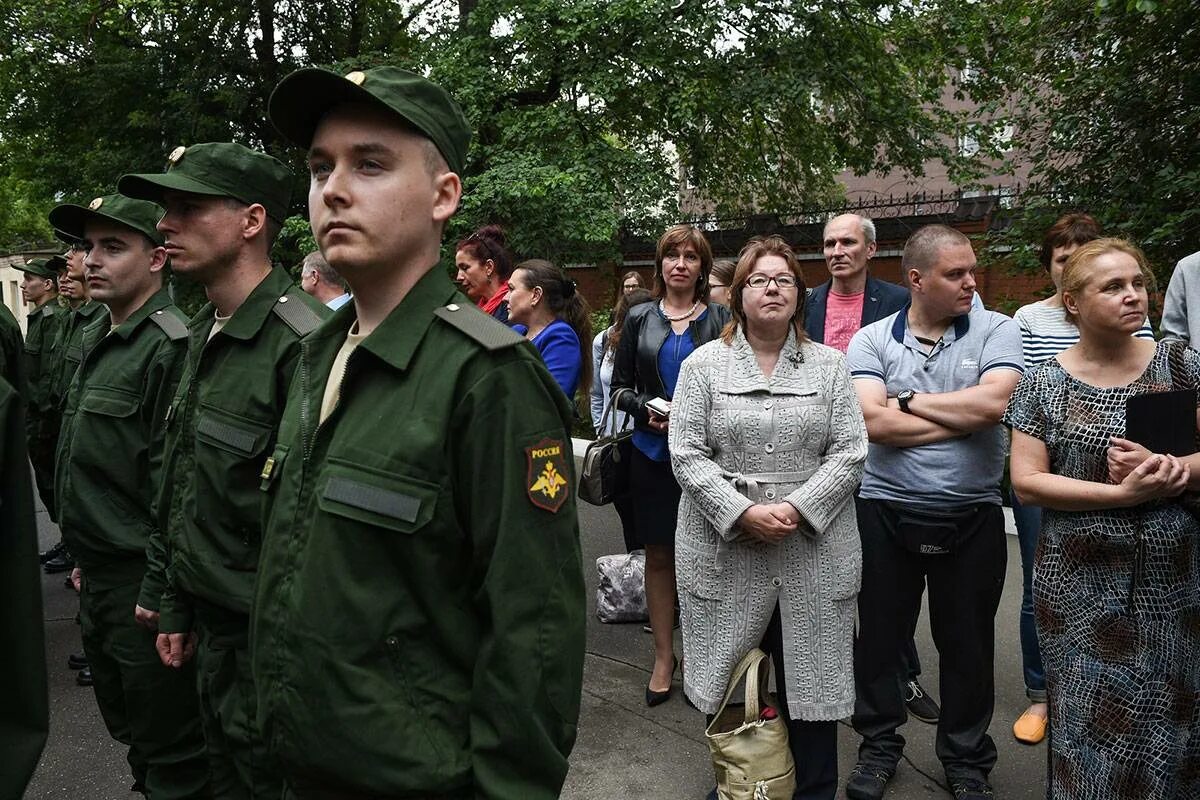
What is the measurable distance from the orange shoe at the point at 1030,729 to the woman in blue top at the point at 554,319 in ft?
8.37

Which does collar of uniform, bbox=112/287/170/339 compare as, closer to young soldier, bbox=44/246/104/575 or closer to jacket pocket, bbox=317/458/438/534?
young soldier, bbox=44/246/104/575

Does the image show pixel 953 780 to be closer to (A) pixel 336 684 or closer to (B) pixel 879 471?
(B) pixel 879 471

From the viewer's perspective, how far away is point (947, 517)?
368cm

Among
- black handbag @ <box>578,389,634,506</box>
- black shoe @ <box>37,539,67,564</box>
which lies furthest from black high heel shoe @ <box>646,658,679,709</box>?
black shoe @ <box>37,539,67,564</box>

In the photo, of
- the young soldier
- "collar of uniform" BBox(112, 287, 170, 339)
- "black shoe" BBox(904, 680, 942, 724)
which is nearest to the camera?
"collar of uniform" BBox(112, 287, 170, 339)

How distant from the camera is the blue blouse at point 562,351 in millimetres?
4715

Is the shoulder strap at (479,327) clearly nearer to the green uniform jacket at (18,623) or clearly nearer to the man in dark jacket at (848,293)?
the green uniform jacket at (18,623)

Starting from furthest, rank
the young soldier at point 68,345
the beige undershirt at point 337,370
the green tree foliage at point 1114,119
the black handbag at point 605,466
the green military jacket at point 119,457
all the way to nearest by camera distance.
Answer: the green tree foliage at point 1114,119 < the young soldier at point 68,345 < the black handbag at point 605,466 < the green military jacket at point 119,457 < the beige undershirt at point 337,370

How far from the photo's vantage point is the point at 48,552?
7.29 metres

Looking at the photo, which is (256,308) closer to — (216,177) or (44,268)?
(216,177)

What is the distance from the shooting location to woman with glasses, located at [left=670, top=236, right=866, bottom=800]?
3434 millimetres

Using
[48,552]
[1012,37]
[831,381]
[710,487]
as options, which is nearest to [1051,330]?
[831,381]

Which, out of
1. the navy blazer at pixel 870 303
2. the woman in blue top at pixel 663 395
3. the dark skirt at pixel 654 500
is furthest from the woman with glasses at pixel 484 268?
the navy blazer at pixel 870 303

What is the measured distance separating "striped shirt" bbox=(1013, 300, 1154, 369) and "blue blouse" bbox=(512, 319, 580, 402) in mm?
1629
